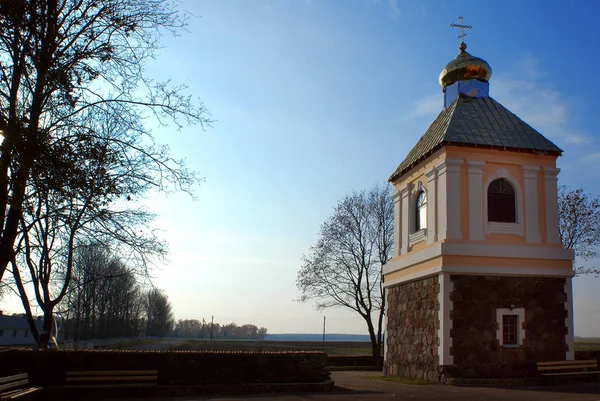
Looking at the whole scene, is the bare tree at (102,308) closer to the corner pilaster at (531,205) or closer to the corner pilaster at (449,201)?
the corner pilaster at (449,201)

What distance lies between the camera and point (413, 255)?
20.4m

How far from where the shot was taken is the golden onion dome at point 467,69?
22.6 meters

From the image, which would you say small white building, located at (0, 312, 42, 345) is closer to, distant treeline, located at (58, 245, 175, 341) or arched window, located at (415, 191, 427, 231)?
distant treeline, located at (58, 245, 175, 341)

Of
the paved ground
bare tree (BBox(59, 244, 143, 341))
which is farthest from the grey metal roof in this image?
bare tree (BBox(59, 244, 143, 341))

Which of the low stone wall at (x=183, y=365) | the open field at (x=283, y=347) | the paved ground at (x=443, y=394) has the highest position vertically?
the low stone wall at (x=183, y=365)

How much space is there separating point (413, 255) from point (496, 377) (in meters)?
4.67

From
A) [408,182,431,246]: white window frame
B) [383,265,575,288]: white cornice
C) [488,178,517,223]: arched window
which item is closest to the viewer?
[383,265,575,288]: white cornice

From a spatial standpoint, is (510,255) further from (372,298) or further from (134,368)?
(372,298)

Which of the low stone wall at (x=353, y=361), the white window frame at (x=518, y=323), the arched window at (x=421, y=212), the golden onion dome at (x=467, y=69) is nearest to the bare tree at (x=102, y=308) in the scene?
the low stone wall at (x=353, y=361)

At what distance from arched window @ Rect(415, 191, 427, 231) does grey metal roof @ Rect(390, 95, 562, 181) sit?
122 cm

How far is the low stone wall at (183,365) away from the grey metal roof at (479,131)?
26.8 feet

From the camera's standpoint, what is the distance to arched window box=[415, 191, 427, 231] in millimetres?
20719

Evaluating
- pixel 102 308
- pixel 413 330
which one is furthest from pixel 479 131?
pixel 102 308

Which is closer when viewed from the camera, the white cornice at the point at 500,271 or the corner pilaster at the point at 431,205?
the white cornice at the point at 500,271
